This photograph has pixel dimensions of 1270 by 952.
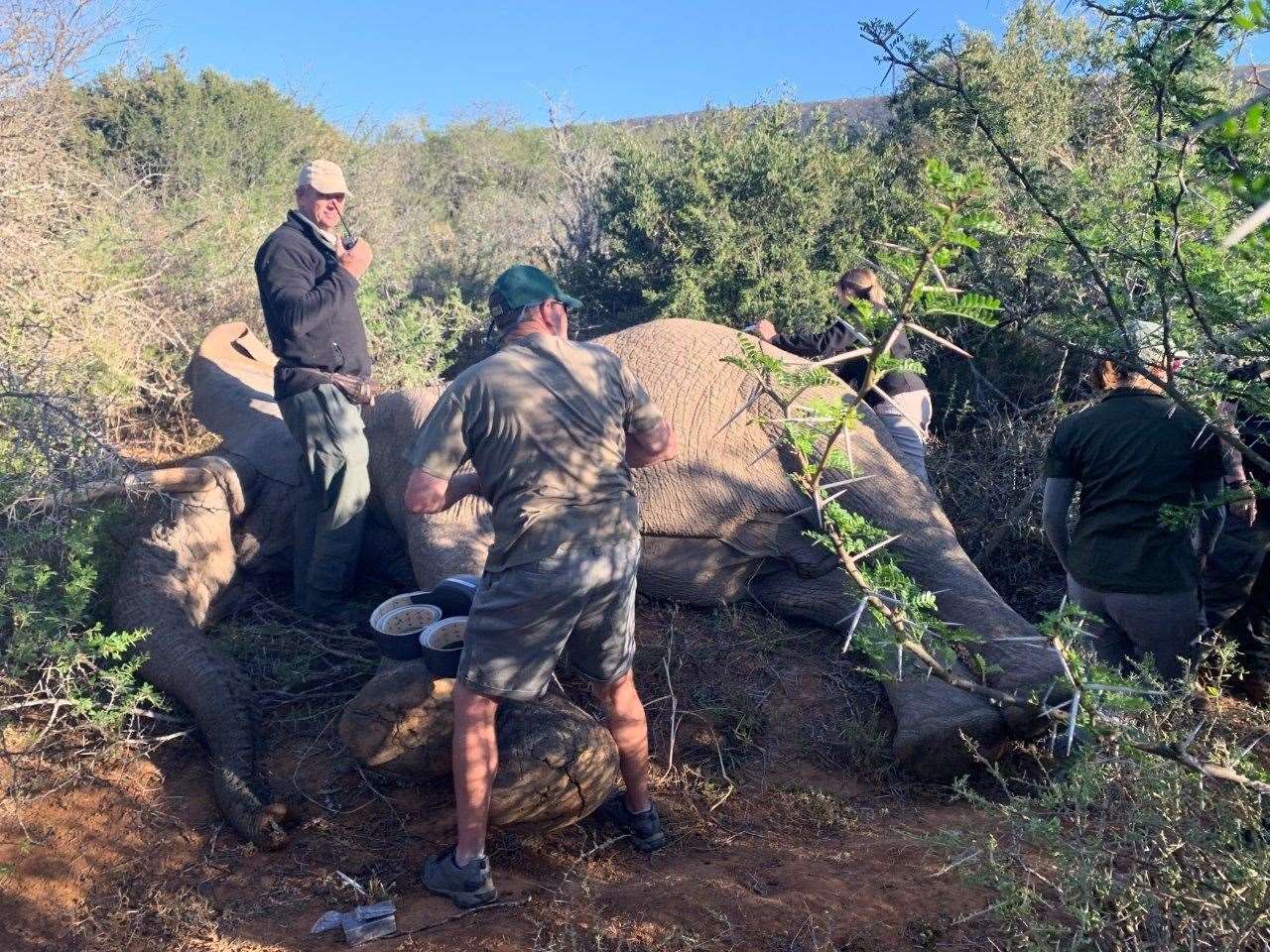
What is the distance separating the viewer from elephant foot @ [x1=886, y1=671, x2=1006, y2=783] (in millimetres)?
4336

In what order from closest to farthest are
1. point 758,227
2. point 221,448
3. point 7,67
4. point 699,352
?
point 699,352 → point 221,448 → point 7,67 → point 758,227

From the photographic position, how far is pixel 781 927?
3.45 metres

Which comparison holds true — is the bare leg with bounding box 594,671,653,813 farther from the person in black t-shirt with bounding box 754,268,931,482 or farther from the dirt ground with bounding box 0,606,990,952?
the person in black t-shirt with bounding box 754,268,931,482

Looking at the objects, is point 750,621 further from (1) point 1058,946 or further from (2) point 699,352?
(1) point 1058,946

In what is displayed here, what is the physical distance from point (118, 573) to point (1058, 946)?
4.35 meters

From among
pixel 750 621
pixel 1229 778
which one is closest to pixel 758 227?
pixel 750 621

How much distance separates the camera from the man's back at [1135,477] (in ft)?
14.4

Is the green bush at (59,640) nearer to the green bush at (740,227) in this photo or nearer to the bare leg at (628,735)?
the bare leg at (628,735)

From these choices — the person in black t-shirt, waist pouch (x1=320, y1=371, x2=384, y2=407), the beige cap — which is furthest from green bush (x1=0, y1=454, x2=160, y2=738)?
the person in black t-shirt

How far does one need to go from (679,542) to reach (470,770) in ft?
6.71

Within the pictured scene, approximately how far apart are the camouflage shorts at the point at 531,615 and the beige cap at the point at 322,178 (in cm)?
244

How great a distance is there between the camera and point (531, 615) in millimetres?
3721

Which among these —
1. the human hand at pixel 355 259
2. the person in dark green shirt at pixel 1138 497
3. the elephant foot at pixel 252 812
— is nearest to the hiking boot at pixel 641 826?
the elephant foot at pixel 252 812

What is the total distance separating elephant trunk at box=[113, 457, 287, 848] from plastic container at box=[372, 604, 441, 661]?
673 millimetres
